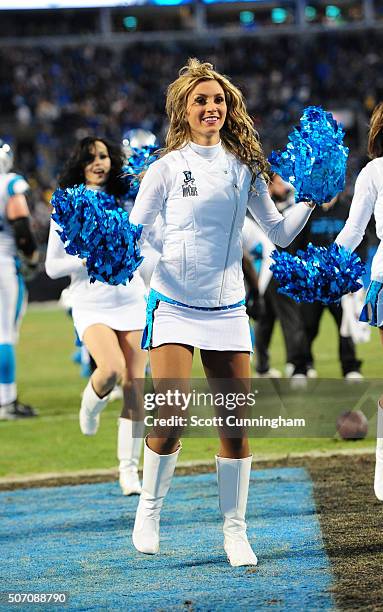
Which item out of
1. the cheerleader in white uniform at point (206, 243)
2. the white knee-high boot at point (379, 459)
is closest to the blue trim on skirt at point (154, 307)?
the cheerleader in white uniform at point (206, 243)

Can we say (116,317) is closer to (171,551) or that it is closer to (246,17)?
(171,551)

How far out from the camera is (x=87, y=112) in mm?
33625

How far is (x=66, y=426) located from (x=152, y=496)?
4.48 m

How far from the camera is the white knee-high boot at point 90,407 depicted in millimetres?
6266

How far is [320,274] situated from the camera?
4.47 meters

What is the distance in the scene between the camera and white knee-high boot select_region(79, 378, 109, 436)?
6266 millimetres

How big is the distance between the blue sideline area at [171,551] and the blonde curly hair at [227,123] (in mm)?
1530

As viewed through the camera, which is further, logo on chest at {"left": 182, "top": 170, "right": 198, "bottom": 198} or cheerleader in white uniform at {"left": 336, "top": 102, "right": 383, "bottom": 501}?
cheerleader in white uniform at {"left": 336, "top": 102, "right": 383, "bottom": 501}

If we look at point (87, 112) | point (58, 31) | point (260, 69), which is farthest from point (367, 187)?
point (58, 31)

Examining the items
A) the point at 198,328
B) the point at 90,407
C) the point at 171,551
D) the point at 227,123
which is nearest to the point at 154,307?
the point at 198,328

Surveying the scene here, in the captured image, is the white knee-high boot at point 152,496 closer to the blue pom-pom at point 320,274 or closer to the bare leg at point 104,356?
the blue pom-pom at point 320,274

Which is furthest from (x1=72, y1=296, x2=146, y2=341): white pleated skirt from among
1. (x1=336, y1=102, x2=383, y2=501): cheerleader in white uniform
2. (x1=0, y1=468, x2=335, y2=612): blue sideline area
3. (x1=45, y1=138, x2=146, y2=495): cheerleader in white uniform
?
(x1=336, y1=102, x2=383, y2=501): cheerleader in white uniform

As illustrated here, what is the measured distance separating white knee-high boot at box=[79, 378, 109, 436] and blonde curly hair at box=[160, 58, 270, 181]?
2074 millimetres

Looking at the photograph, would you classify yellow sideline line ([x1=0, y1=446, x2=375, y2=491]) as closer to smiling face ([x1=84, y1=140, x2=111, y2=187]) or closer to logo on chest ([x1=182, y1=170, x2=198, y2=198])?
smiling face ([x1=84, y1=140, x2=111, y2=187])
